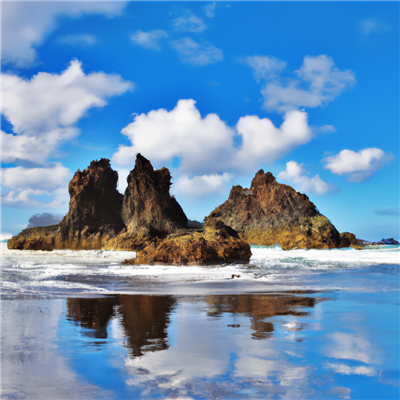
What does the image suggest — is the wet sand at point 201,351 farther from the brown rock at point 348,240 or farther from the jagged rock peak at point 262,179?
the jagged rock peak at point 262,179

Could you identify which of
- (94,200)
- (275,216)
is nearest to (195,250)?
(94,200)

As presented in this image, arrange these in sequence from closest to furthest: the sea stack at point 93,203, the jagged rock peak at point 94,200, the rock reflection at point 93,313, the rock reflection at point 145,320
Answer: the rock reflection at point 145,320
the rock reflection at point 93,313
the sea stack at point 93,203
the jagged rock peak at point 94,200

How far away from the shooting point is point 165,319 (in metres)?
6.75

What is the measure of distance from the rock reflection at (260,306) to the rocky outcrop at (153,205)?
30.3m

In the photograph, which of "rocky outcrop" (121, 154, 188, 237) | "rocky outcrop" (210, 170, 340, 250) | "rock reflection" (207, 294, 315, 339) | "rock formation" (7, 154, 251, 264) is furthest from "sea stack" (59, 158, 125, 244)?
"rock reflection" (207, 294, 315, 339)

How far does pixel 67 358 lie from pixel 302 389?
2.83 m

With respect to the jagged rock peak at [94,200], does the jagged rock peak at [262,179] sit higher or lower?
higher

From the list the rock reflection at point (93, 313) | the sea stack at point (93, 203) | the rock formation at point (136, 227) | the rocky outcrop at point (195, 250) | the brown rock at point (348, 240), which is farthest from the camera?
the brown rock at point (348, 240)

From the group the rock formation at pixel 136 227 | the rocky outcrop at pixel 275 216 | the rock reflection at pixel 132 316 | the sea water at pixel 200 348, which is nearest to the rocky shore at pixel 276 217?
the rocky outcrop at pixel 275 216

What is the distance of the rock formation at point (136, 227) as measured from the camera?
22.8 m

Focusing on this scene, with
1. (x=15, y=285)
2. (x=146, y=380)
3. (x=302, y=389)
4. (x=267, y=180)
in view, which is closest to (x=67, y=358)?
(x=146, y=380)

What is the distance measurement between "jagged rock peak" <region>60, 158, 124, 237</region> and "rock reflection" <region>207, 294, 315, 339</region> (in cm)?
6251

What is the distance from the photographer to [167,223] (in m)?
41.0

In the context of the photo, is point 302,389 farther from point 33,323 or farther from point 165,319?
point 33,323
